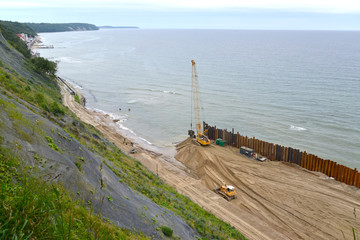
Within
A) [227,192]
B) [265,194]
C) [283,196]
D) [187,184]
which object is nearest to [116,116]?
[187,184]

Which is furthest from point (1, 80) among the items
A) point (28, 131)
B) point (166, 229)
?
point (166, 229)

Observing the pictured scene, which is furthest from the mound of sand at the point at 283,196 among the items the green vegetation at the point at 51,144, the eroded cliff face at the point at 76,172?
the green vegetation at the point at 51,144

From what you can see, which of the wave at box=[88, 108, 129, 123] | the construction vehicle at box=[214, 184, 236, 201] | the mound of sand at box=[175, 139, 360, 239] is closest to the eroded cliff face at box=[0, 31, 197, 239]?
the mound of sand at box=[175, 139, 360, 239]

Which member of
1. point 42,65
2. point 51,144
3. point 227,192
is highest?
point 42,65

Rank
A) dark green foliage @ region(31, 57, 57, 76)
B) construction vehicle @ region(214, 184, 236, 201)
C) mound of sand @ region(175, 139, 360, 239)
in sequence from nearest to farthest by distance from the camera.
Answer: mound of sand @ region(175, 139, 360, 239), construction vehicle @ region(214, 184, 236, 201), dark green foliage @ region(31, 57, 57, 76)

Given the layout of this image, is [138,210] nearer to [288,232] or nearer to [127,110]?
[288,232]

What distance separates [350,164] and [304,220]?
1687cm

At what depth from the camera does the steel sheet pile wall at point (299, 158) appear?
30344 mm

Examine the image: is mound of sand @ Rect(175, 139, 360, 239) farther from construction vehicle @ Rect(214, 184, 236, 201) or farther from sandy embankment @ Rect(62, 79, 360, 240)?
construction vehicle @ Rect(214, 184, 236, 201)

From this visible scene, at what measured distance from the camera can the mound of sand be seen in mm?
23953

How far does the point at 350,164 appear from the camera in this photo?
37281 mm

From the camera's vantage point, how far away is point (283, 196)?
28.2 m

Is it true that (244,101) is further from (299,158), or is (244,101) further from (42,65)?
(42,65)

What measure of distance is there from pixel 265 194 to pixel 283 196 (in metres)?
1.66
